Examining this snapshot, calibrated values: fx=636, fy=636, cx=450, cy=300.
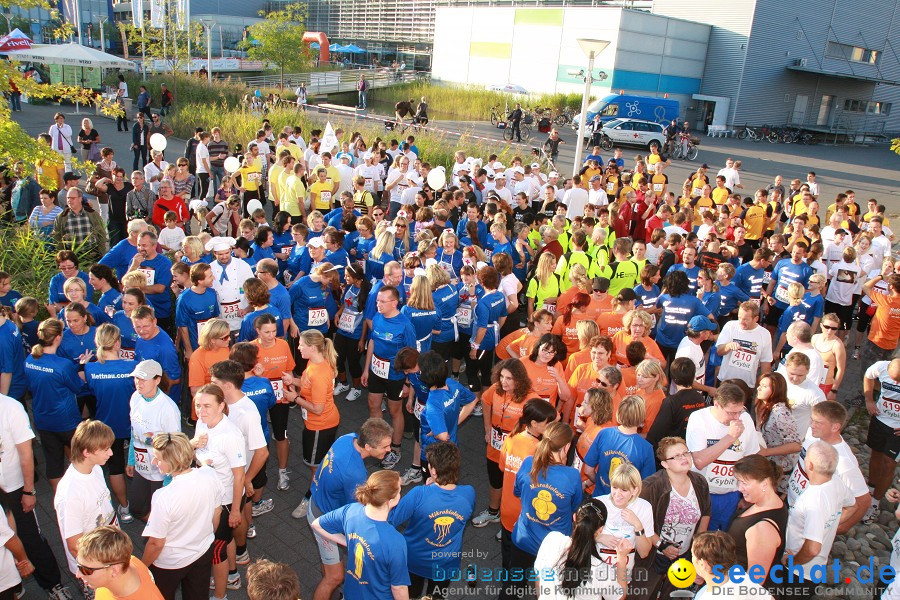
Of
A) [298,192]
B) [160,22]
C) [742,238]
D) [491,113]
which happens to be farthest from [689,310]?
[491,113]

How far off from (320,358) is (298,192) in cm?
632

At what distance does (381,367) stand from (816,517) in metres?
3.82

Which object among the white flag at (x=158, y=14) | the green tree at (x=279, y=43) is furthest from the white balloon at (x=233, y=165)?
the green tree at (x=279, y=43)

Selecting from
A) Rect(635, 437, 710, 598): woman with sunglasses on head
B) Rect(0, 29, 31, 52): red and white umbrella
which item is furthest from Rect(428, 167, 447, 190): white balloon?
Rect(0, 29, 31, 52): red and white umbrella

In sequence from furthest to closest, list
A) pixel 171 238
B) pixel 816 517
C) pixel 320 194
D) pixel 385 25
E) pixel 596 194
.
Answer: pixel 385 25 → pixel 596 194 → pixel 320 194 → pixel 171 238 → pixel 816 517

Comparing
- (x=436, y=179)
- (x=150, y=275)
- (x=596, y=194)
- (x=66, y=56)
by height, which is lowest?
(x=150, y=275)

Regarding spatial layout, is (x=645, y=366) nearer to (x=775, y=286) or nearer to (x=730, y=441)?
(x=730, y=441)

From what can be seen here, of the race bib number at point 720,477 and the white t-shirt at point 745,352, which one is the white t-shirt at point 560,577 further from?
the white t-shirt at point 745,352

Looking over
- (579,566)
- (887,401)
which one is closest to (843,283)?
(887,401)

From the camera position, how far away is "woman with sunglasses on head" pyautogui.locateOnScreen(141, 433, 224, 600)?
3689 mm

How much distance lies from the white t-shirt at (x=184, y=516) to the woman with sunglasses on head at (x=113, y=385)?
5.46 feet

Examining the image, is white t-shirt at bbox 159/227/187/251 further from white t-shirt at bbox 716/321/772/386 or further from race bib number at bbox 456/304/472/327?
white t-shirt at bbox 716/321/772/386

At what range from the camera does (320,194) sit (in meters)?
11.4

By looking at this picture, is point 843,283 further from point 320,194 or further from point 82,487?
point 82,487
